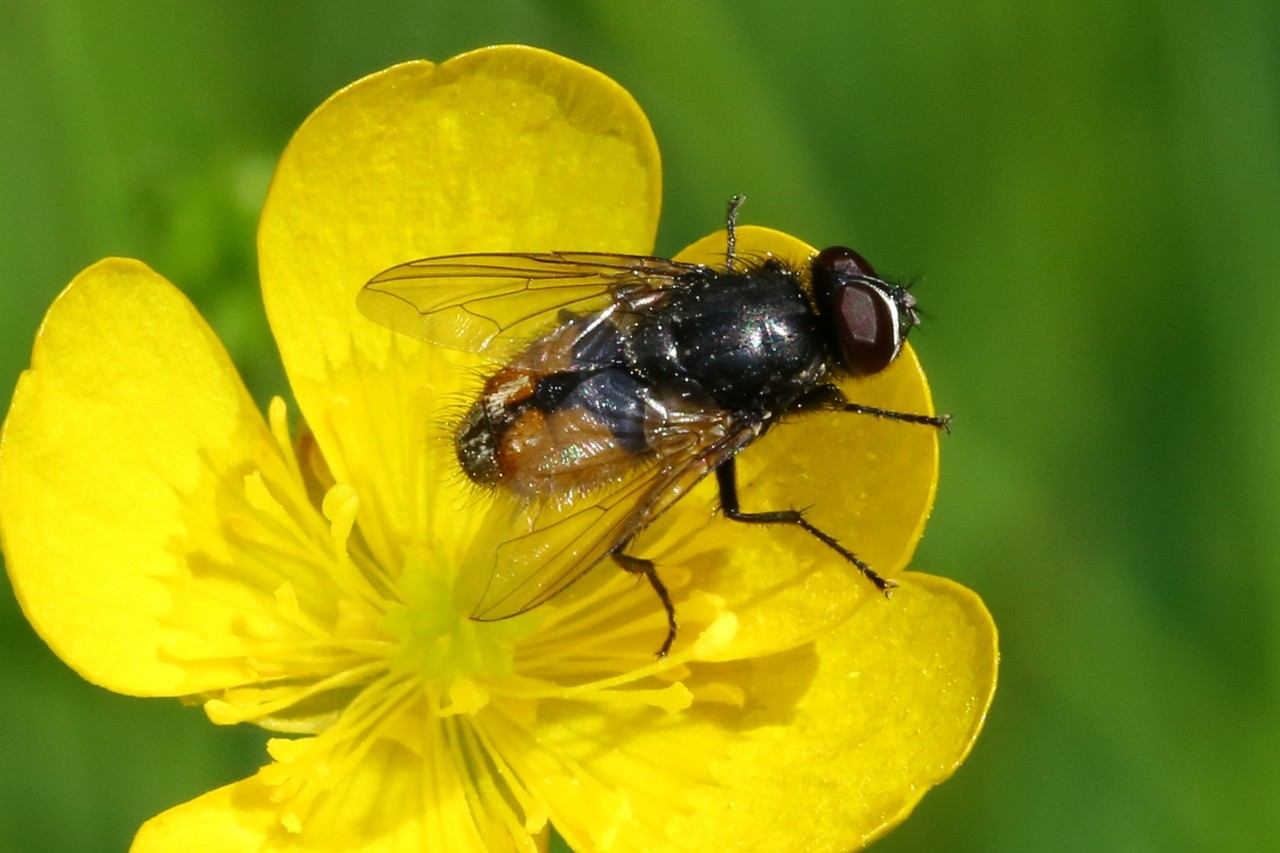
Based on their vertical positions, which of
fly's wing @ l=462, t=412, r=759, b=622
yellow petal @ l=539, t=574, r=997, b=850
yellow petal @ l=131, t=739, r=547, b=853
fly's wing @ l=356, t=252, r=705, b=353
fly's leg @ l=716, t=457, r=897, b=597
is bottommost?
yellow petal @ l=539, t=574, r=997, b=850

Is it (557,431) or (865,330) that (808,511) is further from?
(557,431)

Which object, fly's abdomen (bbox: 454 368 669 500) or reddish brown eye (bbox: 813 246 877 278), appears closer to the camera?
fly's abdomen (bbox: 454 368 669 500)

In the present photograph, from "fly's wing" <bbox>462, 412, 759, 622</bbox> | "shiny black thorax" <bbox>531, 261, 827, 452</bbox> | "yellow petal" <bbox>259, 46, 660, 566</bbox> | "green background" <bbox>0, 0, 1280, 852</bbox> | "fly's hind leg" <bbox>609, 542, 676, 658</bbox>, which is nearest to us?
"fly's wing" <bbox>462, 412, 759, 622</bbox>

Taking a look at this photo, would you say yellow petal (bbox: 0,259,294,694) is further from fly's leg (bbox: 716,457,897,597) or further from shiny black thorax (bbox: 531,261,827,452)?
fly's leg (bbox: 716,457,897,597)

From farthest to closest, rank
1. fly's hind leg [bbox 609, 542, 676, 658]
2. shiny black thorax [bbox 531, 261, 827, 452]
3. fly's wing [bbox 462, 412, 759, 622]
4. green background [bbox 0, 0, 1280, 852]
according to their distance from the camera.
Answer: green background [bbox 0, 0, 1280, 852], fly's hind leg [bbox 609, 542, 676, 658], shiny black thorax [bbox 531, 261, 827, 452], fly's wing [bbox 462, 412, 759, 622]

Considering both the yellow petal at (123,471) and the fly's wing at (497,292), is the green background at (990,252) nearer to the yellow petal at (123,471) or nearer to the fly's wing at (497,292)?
the yellow petal at (123,471)

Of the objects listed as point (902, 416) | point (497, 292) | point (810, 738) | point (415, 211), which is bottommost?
point (810, 738)

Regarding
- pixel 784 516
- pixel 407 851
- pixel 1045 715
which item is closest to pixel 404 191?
pixel 784 516

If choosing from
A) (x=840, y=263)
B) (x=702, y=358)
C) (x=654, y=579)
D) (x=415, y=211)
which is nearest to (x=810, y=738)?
(x=654, y=579)

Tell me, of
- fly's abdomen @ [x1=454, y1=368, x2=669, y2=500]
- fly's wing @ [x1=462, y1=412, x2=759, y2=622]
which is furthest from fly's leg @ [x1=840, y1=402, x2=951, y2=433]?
fly's abdomen @ [x1=454, y1=368, x2=669, y2=500]
